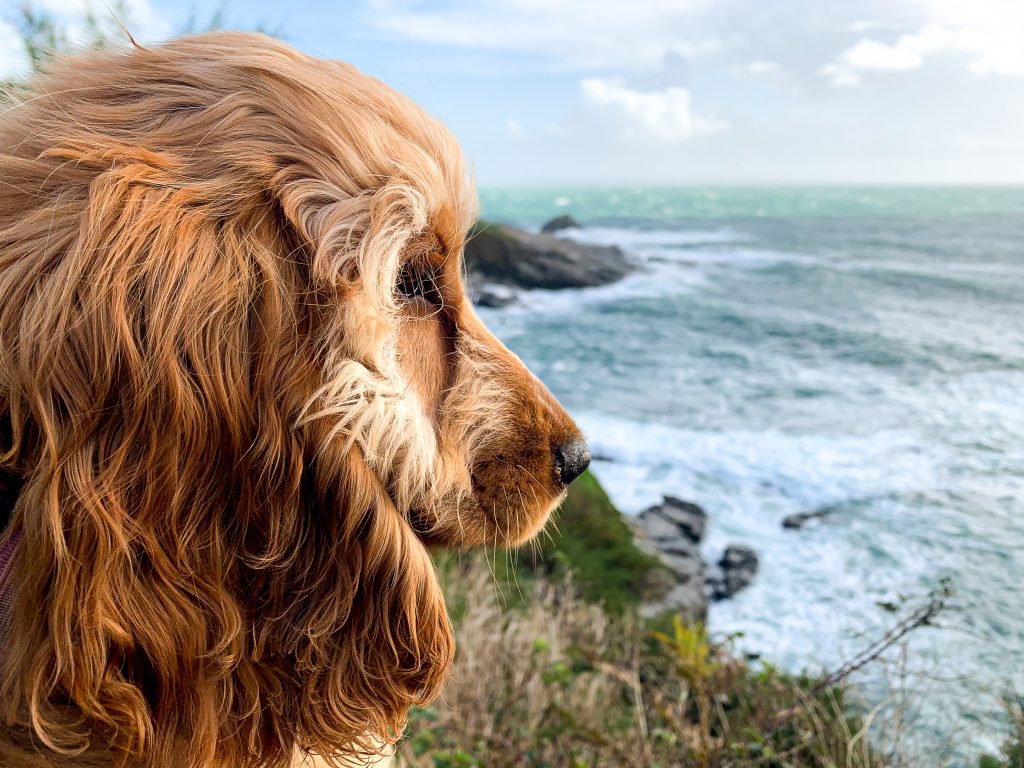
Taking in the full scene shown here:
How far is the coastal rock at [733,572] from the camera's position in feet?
35.2

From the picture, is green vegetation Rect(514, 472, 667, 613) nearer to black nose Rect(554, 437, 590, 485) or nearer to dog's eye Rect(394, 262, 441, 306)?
black nose Rect(554, 437, 590, 485)

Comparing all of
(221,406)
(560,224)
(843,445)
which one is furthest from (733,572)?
(560,224)

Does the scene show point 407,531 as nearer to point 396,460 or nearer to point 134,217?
point 396,460

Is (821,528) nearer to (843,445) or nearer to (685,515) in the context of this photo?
(685,515)

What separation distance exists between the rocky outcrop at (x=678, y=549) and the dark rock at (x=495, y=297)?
19.2 m

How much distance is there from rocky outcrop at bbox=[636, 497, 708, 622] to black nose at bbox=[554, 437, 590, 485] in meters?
7.08

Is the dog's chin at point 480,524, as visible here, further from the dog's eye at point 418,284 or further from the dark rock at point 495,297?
the dark rock at point 495,297

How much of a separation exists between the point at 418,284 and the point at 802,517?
11201 mm

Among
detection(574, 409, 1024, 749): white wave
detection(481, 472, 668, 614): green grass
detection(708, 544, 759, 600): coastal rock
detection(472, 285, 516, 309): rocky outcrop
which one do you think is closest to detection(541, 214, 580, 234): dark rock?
detection(472, 285, 516, 309): rocky outcrop

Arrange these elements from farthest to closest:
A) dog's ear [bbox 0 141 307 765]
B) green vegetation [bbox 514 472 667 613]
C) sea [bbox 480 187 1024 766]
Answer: green vegetation [bbox 514 472 667 613] → sea [bbox 480 187 1024 766] → dog's ear [bbox 0 141 307 765]

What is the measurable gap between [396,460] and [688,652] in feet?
12.7

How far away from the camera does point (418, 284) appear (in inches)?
83.9

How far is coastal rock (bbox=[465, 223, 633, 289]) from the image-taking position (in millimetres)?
34750

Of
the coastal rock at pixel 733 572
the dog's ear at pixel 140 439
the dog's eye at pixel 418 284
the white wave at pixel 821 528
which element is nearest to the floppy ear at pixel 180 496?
the dog's ear at pixel 140 439
